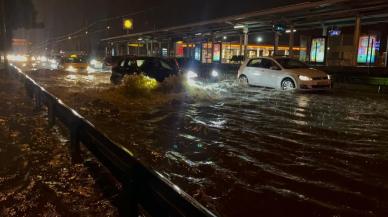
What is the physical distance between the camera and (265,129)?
30.6ft

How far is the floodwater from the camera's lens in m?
4.84

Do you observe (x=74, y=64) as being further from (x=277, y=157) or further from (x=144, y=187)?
(x=144, y=187)

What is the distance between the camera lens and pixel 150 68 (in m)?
19.2

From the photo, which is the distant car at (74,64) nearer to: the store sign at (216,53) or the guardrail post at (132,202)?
the store sign at (216,53)

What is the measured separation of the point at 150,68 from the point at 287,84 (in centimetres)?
640

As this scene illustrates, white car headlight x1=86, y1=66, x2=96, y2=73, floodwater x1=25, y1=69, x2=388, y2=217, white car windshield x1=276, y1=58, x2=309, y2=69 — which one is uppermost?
white car windshield x1=276, y1=58, x2=309, y2=69

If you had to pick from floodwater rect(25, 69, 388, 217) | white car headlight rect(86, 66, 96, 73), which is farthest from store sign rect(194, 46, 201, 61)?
floodwater rect(25, 69, 388, 217)

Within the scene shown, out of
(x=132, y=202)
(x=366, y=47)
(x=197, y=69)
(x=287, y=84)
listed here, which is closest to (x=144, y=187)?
(x=132, y=202)

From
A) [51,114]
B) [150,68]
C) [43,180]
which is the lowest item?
[43,180]

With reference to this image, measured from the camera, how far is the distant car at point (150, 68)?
1911cm

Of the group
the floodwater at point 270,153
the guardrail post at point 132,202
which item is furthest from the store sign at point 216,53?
the guardrail post at point 132,202

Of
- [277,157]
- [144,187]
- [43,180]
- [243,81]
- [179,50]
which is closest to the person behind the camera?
[144,187]

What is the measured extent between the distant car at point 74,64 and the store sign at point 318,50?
21527 mm

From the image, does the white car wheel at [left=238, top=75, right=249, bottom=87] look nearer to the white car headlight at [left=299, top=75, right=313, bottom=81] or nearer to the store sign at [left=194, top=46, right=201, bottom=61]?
the white car headlight at [left=299, top=75, right=313, bottom=81]
